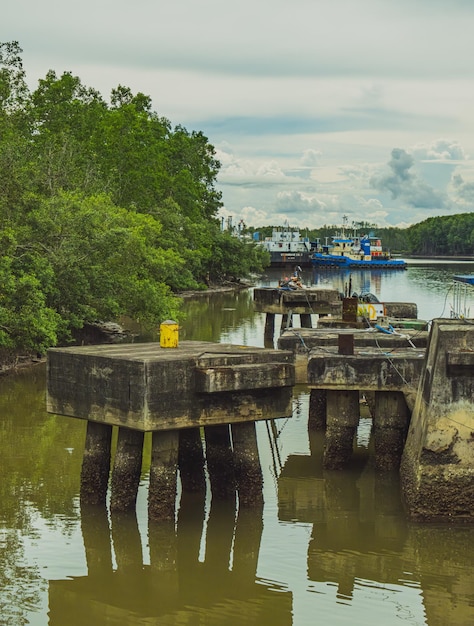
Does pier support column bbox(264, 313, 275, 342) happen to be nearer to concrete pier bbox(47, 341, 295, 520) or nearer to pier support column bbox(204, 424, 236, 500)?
concrete pier bbox(47, 341, 295, 520)

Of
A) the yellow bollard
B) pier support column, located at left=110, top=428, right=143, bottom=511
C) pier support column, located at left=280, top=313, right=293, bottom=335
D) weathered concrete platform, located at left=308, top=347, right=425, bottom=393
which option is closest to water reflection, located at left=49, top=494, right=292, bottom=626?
pier support column, located at left=110, top=428, right=143, bottom=511

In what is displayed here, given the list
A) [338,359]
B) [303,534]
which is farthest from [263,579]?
[338,359]

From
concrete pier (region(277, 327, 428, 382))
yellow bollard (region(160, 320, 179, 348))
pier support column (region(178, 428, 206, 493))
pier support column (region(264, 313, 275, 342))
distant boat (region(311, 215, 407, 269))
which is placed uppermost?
distant boat (region(311, 215, 407, 269))

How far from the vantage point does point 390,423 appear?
19688 millimetres

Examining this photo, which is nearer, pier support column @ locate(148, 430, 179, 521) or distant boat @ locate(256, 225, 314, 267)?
pier support column @ locate(148, 430, 179, 521)

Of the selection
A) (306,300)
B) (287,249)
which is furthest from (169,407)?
(287,249)

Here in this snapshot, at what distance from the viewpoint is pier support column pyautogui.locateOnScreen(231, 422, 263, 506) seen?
1705 cm

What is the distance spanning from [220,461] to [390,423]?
140 inches

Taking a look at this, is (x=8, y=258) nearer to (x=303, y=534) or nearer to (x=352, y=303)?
(x=352, y=303)

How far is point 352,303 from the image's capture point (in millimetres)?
27562

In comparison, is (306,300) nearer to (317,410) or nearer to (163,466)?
(317,410)

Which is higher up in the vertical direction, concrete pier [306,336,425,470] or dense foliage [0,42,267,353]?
dense foliage [0,42,267,353]

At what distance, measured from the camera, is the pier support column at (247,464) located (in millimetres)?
17047

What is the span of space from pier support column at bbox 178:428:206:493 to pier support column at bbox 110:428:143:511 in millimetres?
1196
